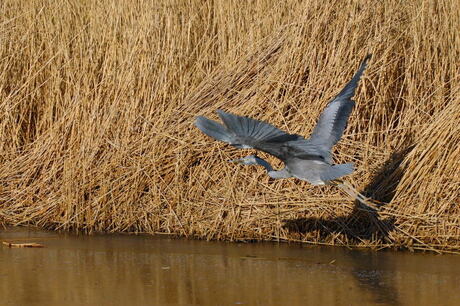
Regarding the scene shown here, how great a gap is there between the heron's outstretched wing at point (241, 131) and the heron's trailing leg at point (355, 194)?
803 mm

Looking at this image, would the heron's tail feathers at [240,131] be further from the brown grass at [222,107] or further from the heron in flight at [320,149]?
the brown grass at [222,107]

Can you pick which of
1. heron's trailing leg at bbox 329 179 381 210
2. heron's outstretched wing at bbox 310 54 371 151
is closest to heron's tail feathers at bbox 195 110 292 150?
heron's outstretched wing at bbox 310 54 371 151

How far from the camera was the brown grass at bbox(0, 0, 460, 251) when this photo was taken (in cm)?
625

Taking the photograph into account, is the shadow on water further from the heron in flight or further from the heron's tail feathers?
the heron's tail feathers

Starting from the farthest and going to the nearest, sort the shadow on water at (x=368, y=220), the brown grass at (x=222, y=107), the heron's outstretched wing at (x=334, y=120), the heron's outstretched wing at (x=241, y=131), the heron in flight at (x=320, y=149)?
the brown grass at (x=222, y=107) → the shadow on water at (x=368, y=220) → the heron's outstretched wing at (x=334, y=120) → the heron in flight at (x=320, y=149) → the heron's outstretched wing at (x=241, y=131)

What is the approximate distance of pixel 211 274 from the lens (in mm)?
5492

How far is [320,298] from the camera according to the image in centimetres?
487

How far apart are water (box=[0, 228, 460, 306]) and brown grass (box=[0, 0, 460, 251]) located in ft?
0.79

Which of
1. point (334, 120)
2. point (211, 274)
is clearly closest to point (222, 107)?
point (334, 120)

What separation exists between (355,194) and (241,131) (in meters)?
1.29

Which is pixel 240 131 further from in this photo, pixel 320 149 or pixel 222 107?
pixel 222 107

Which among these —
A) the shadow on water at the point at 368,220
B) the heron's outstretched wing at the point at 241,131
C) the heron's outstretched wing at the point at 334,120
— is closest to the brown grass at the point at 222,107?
the shadow on water at the point at 368,220

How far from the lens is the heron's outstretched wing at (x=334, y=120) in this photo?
5.68 m

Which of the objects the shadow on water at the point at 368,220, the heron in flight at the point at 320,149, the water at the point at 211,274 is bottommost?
the water at the point at 211,274
